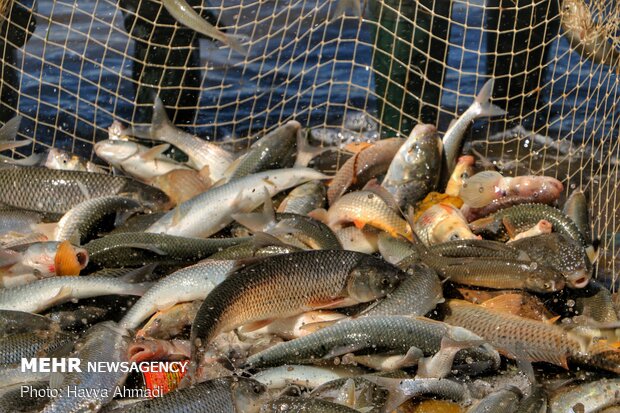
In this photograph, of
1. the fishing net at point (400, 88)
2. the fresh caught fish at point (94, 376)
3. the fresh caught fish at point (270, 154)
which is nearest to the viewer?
the fresh caught fish at point (94, 376)

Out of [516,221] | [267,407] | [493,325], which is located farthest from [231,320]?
[516,221]

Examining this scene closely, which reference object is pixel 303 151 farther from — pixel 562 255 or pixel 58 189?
pixel 562 255

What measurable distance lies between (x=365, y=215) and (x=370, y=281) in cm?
96

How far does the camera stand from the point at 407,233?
524cm

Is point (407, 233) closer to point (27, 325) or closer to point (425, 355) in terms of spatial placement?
point (425, 355)

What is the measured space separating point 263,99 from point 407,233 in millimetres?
3280

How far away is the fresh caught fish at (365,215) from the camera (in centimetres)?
528

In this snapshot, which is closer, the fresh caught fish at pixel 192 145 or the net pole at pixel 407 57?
the fresh caught fish at pixel 192 145

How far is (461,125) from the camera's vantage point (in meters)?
6.07

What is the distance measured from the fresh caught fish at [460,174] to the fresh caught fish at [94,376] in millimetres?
2421

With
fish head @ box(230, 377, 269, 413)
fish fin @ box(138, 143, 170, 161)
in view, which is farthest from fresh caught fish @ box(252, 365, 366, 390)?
fish fin @ box(138, 143, 170, 161)

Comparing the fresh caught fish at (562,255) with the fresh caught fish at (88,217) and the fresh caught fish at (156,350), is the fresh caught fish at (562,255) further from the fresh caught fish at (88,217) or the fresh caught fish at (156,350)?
the fresh caught fish at (88,217)

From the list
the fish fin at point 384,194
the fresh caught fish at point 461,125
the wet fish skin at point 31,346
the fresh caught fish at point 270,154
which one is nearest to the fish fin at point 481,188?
the fresh caught fish at point 461,125

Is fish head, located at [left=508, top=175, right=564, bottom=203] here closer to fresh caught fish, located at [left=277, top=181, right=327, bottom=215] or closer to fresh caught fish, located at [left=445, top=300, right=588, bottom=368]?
fresh caught fish, located at [left=277, top=181, right=327, bottom=215]
